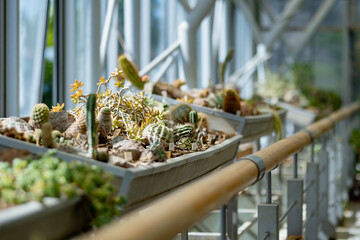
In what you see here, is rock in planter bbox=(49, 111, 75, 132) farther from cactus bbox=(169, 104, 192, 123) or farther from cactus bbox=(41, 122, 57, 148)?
cactus bbox=(169, 104, 192, 123)

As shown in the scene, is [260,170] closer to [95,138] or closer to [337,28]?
[95,138]

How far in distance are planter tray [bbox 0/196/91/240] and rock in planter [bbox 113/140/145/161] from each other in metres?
0.63

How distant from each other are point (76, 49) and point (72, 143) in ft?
6.68

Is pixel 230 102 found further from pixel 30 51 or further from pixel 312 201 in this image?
pixel 30 51

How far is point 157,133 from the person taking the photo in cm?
218

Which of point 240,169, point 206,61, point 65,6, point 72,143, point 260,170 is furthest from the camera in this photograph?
point 206,61

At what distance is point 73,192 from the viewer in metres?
1.16

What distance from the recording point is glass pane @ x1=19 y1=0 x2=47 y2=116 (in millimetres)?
3279

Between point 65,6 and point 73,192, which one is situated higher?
point 65,6

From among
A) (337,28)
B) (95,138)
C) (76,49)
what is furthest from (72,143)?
(337,28)

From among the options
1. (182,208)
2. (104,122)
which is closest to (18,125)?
(104,122)

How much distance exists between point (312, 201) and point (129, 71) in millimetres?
1292

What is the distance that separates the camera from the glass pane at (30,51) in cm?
328

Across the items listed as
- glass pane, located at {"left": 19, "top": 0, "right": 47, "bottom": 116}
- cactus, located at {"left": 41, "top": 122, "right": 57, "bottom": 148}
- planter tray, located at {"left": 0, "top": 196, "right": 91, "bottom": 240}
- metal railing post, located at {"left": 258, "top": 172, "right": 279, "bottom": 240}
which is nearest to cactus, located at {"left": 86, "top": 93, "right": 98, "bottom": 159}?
cactus, located at {"left": 41, "top": 122, "right": 57, "bottom": 148}
